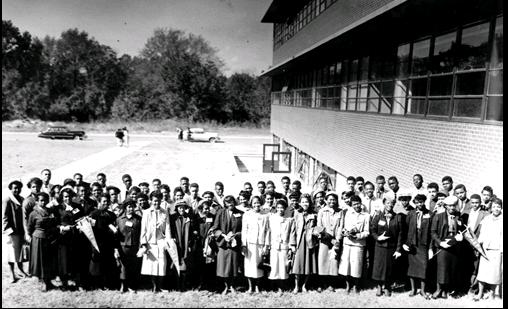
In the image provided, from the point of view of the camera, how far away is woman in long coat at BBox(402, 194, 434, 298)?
238 inches

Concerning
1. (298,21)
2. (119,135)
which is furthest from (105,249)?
(119,135)

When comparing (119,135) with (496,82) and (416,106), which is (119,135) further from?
(496,82)

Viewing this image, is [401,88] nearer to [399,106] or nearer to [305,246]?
[399,106]

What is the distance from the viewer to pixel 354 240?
20.5 ft

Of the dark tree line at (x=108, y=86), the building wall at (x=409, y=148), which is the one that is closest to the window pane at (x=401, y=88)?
the building wall at (x=409, y=148)

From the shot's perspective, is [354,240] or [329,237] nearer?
[354,240]

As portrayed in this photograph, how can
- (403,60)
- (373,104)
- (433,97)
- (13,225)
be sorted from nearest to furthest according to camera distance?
(13,225) < (433,97) < (403,60) < (373,104)

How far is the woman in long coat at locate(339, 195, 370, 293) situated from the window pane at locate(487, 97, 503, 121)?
8.10ft

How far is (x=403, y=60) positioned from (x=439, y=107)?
6.55 ft

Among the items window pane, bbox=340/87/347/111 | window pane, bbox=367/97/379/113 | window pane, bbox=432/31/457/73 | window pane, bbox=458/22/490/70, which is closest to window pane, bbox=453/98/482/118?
window pane, bbox=458/22/490/70

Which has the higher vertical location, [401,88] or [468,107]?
[401,88]

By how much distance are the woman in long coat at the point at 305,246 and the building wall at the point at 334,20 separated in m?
4.15

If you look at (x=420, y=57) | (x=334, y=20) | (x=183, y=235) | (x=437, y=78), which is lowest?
(x=183, y=235)

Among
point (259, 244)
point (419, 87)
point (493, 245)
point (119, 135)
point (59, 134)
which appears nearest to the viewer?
point (493, 245)
